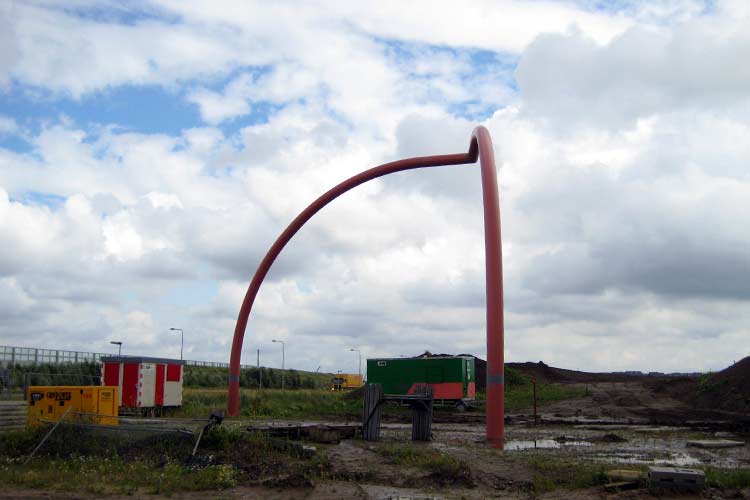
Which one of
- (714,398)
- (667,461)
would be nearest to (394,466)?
(667,461)

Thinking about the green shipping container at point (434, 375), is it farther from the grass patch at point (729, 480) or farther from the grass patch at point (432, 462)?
the grass patch at point (729, 480)

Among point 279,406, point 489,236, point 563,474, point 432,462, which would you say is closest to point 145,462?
point 432,462

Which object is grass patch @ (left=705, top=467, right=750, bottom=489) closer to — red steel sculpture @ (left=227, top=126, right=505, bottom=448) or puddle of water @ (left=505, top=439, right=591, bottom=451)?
puddle of water @ (left=505, top=439, right=591, bottom=451)

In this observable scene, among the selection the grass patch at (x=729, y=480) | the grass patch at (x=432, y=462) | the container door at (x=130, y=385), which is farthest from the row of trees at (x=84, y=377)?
the grass patch at (x=729, y=480)

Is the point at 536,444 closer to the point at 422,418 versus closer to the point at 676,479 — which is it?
the point at 422,418

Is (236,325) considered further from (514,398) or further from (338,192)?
(514,398)

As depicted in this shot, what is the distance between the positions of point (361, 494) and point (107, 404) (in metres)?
10.1

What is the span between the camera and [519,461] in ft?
54.7

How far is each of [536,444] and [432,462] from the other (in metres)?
7.65

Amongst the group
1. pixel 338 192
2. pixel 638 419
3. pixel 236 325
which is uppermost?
pixel 338 192

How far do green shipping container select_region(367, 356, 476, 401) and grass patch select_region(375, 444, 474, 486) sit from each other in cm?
2410

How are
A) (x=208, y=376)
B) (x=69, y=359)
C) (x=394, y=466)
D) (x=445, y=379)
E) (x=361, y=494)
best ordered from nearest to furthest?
(x=361, y=494) → (x=394, y=466) → (x=445, y=379) → (x=69, y=359) → (x=208, y=376)

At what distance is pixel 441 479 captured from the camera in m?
14.1

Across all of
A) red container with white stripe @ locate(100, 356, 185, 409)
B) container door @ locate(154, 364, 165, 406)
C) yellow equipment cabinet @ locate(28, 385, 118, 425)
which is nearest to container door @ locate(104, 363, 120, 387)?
red container with white stripe @ locate(100, 356, 185, 409)
